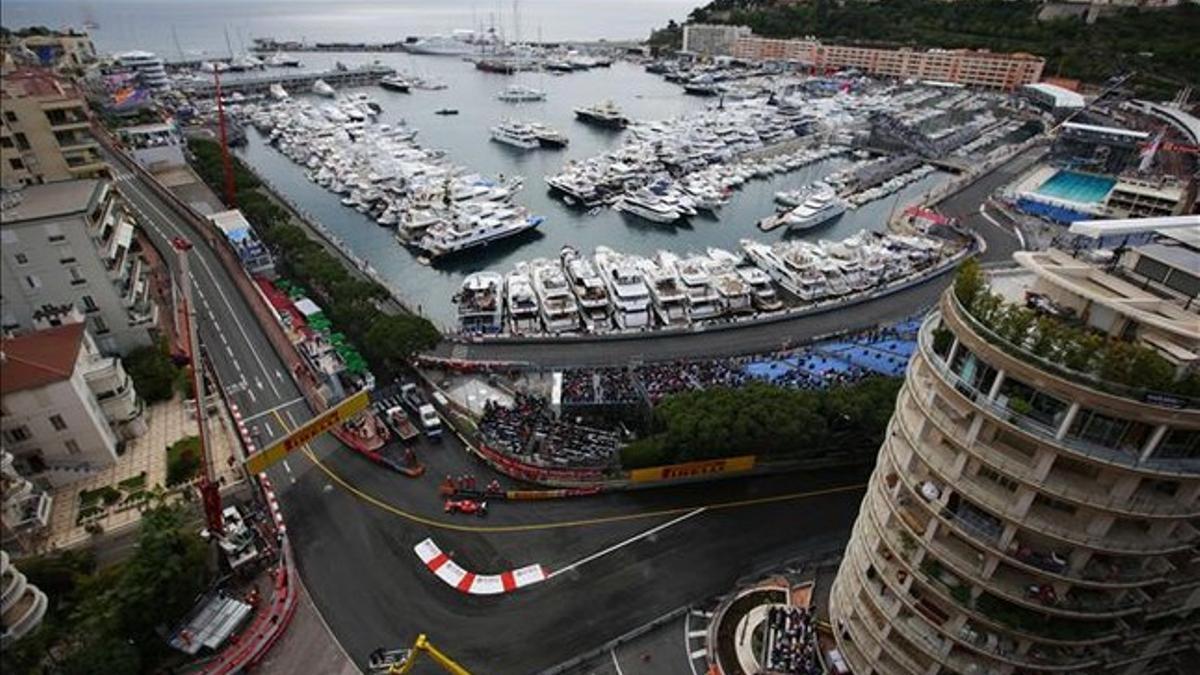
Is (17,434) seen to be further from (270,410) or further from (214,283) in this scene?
(214,283)

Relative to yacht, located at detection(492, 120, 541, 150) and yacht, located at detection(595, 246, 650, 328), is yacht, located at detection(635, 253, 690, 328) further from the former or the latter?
yacht, located at detection(492, 120, 541, 150)

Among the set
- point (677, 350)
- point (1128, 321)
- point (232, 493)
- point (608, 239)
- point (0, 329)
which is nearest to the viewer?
point (1128, 321)

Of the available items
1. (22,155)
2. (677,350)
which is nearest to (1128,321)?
(677,350)

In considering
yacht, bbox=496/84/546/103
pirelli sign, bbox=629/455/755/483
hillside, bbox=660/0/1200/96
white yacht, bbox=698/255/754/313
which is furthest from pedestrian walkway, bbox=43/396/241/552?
hillside, bbox=660/0/1200/96

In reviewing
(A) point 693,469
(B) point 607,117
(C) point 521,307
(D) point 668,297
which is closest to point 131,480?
(A) point 693,469

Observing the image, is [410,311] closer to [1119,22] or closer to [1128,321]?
[1128,321]

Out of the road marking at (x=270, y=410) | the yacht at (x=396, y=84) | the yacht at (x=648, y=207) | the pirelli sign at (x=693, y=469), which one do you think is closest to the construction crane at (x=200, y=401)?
the road marking at (x=270, y=410)
